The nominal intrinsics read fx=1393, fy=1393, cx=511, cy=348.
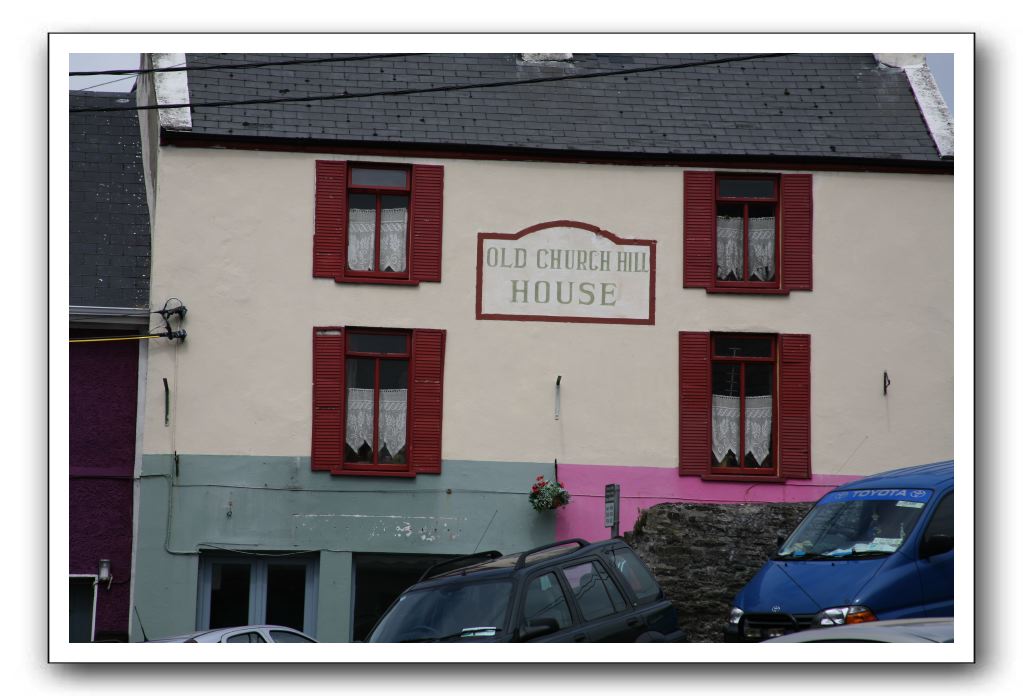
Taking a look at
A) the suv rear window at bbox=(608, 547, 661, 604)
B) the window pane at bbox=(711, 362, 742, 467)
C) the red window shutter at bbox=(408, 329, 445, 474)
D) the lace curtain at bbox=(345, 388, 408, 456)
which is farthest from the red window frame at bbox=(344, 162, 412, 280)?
the suv rear window at bbox=(608, 547, 661, 604)

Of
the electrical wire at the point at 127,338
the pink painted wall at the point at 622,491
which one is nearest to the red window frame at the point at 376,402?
the pink painted wall at the point at 622,491

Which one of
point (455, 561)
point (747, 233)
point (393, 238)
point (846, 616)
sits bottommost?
point (846, 616)

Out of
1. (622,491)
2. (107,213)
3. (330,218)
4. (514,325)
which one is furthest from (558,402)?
(107,213)

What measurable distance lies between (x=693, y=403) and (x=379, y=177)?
14.9ft

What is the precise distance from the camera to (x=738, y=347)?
16.5 m

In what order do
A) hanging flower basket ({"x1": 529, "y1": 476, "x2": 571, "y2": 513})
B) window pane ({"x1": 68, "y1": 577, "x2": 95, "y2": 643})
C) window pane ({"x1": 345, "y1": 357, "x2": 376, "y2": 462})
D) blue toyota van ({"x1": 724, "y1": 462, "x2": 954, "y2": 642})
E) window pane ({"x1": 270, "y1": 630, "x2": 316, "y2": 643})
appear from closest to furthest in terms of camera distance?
blue toyota van ({"x1": 724, "y1": 462, "x2": 954, "y2": 642}) → window pane ({"x1": 270, "y1": 630, "x2": 316, "y2": 643}) → window pane ({"x1": 68, "y1": 577, "x2": 95, "y2": 643}) → hanging flower basket ({"x1": 529, "y1": 476, "x2": 571, "y2": 513}) → window pane ({"x1": 345, "y1": 357, "x2": 376, "y2": 462})

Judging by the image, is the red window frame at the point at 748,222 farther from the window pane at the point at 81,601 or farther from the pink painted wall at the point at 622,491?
the window pane at the point at 81,601

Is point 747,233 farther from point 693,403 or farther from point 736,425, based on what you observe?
point 736,425

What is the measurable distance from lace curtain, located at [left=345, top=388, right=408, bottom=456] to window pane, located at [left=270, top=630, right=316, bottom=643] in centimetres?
306

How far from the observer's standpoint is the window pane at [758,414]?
1620cm

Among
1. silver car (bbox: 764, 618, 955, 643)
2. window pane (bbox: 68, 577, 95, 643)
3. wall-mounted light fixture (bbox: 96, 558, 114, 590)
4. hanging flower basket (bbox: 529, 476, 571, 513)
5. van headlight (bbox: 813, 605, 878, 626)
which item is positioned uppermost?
hanging flower basket (bbox: 529, 476, 571, 513)

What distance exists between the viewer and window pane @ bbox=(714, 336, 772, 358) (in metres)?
16.4

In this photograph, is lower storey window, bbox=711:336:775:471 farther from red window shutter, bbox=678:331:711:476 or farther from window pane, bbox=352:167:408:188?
window pane, bbox=352:167:408:188

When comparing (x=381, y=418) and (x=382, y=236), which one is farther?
(x=382, y=236)
